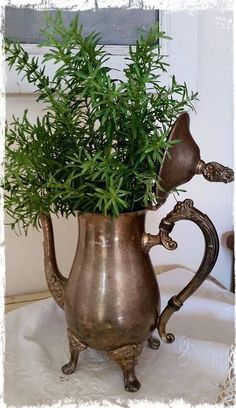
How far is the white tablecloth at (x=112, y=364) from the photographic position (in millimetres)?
478

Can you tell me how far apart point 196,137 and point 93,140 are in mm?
339

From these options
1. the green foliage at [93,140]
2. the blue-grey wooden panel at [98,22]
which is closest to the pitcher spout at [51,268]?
the green foliage at [93,140]

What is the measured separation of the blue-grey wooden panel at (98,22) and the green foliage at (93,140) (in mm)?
146

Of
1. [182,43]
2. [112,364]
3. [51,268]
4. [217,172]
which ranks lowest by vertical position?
[112,364]

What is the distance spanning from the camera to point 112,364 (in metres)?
0.54

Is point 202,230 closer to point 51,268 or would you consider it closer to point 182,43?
point 51,268

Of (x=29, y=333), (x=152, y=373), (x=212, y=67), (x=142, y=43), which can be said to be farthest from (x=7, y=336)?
(x=212, y=67)

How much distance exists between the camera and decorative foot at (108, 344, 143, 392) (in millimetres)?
483

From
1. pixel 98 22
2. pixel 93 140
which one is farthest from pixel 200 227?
pixel 98 22

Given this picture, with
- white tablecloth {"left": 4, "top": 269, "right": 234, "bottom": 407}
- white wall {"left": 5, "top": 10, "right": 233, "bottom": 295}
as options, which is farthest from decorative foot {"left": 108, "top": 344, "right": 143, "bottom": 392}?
white wall {"left": 5, "top": 10, "right": 233, "bottom": 295}

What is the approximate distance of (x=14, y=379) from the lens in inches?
19.9

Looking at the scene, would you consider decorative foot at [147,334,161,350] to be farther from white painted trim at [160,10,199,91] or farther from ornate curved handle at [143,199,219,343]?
white painted trim at [160,10,199,91]

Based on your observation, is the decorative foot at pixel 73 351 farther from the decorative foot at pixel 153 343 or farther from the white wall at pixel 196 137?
the white wall at pixel 196 137

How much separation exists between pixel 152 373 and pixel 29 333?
17cm
